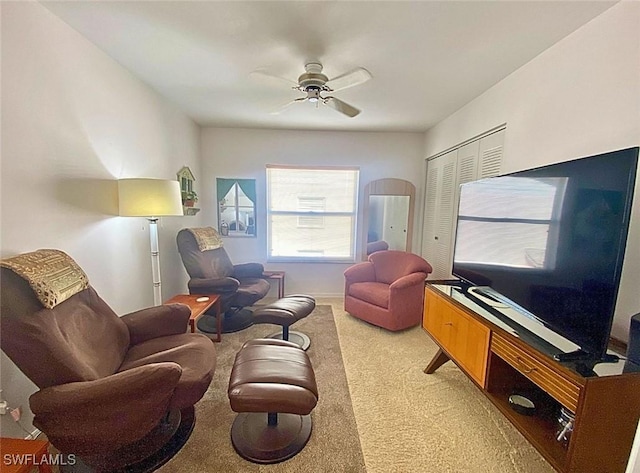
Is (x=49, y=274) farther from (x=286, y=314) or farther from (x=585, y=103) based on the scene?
(x=585, y=103)

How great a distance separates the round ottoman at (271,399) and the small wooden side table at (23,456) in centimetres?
74

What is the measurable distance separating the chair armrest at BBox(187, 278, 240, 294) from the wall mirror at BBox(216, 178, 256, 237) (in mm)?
1400

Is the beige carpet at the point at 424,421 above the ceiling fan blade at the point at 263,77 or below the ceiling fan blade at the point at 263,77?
below

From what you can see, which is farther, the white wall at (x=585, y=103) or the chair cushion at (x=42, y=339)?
the white wall at (x=585, y=103)

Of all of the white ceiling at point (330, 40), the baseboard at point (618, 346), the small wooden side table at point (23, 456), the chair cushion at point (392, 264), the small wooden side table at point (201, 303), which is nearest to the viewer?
the small wooden side table at point (23, 456)

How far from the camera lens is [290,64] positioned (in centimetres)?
231

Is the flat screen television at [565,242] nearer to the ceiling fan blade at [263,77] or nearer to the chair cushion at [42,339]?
the ceiling fan blade at [263,77]

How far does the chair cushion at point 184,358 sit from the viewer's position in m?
1.57

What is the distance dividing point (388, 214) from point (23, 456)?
13.5 ft

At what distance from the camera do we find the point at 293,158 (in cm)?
429

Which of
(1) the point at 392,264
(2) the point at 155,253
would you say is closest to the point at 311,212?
(1) the point at 392,264

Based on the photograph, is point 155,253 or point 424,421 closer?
point 424,421

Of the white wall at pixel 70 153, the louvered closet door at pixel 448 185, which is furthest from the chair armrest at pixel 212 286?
the louvered closet door at pixel 448 185

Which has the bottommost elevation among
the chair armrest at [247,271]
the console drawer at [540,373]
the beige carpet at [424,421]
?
the beige carpet at [424,421]
